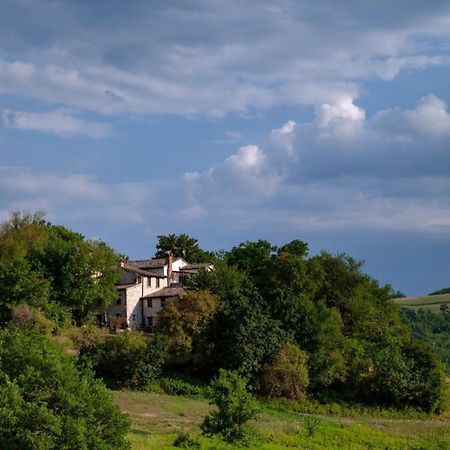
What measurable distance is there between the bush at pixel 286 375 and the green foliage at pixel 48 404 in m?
34.9

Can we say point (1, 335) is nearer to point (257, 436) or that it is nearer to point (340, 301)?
point (257, 436)

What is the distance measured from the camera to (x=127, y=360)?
61781mm

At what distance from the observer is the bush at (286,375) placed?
6506 cm

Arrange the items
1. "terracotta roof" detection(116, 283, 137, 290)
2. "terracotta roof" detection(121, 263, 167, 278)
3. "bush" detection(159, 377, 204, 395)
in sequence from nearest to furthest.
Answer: "bush" detection(159, 377, 204, 395)
"terracotta roof" detection(116, 283, 137, 290)
"terracotta roof" detection(121, 263, 167, 278)

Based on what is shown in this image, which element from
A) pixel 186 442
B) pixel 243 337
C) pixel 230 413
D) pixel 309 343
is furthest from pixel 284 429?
pixel 309 343

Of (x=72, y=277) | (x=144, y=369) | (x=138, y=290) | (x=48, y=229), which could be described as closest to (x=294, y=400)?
(x=144, y=369)

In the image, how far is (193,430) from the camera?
46375 millimetres

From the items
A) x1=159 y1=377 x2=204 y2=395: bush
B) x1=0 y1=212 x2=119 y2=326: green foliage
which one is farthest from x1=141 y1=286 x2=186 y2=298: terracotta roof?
x1=159 y1=377 x2=204 y2=395: bush

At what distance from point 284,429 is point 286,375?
598 inches

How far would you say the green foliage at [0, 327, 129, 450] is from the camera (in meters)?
28.3

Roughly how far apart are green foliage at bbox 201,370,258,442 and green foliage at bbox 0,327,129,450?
40.4 ft

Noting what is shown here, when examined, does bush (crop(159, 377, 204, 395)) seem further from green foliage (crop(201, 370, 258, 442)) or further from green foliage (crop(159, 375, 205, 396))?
green foliage (crop(201, 370, 258, 442))

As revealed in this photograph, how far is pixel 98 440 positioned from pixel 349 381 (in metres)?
43.9

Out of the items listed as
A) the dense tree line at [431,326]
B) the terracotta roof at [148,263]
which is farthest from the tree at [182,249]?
the dense tree line at [431,326]
